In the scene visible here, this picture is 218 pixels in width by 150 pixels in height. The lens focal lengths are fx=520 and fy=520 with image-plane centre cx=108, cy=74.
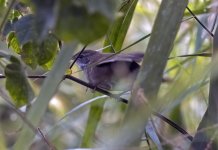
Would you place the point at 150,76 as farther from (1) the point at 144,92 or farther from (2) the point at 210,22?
(2) the point at 210,22

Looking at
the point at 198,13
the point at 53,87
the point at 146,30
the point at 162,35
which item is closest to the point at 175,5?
the point at 162,35

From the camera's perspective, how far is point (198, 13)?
1646mm

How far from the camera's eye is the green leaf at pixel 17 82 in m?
0.77

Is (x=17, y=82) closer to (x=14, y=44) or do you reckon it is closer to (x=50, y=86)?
(x=50, y=86)

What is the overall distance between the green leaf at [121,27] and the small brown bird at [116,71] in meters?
0.04

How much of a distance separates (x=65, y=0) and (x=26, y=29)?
1.13 feet

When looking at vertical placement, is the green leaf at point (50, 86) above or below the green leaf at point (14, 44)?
below

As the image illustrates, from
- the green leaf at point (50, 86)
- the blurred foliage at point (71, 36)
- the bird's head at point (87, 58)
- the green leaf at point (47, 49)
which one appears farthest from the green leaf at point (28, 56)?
the bird's head at point (87, 58)

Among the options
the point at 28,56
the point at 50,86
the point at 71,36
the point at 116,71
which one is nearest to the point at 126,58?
the point at 116,71

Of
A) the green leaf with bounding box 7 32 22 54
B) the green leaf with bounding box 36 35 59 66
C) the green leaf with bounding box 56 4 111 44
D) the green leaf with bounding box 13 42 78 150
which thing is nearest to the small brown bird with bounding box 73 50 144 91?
the green leaf with bounding box 7 32 22 54

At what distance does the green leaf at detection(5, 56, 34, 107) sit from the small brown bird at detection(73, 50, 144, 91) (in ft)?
1.78

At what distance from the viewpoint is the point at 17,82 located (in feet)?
2.56

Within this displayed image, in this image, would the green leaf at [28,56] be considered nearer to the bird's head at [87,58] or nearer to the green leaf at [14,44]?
the green leaf at [14,44]

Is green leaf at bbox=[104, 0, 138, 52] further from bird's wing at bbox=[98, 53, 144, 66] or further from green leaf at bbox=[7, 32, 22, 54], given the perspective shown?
green leaf at bbox=[7, 32, 22, 54]
